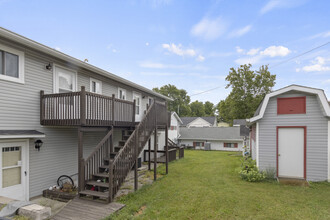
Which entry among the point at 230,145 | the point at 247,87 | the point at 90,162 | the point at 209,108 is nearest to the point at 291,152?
the point at 90,162

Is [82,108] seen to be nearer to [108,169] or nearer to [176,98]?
[108,169]

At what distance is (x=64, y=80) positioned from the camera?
7.23 metres

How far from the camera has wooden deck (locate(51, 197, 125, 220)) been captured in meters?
4.62

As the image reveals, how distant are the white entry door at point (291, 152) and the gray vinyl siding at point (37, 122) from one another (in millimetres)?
8965

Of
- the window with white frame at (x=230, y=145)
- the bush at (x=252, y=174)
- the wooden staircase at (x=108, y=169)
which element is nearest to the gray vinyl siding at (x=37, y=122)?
the wooden staircase at (x=108, y=169)

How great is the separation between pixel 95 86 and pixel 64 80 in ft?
5.59

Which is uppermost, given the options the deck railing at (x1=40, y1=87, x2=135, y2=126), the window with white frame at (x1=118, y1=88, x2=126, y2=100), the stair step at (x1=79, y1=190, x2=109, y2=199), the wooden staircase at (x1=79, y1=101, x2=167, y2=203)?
the window with white frame at (x1=118, y1=88, x2=126, y2=100)

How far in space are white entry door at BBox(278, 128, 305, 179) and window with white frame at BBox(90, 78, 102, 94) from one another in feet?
28.2

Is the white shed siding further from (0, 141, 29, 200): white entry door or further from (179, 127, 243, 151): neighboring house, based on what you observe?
(0, 141, 29, 200): white entry door

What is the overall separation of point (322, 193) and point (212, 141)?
1778cm

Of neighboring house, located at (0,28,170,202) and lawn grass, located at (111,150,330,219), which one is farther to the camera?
neighboring house, located at (0,28,170,202)

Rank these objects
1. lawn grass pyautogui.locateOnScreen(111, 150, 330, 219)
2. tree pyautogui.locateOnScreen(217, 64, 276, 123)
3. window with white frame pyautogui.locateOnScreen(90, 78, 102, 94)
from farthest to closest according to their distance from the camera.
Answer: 1. tree pyautogui.locateOnScreen(217, 64, 276, 123)
2. window with white frame pyautogui.locateOnScreen(90, 78, 102, 94)
3. lawn grass pyautogui.locateOnScreen(111, 150, 330, 219)

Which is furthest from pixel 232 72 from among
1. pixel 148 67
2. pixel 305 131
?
pixel 305 131

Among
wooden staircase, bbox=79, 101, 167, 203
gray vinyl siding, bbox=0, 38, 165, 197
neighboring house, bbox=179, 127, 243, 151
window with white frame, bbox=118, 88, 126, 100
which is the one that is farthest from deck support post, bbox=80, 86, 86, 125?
neighboring house, bbox=179, 127, 243, 151
